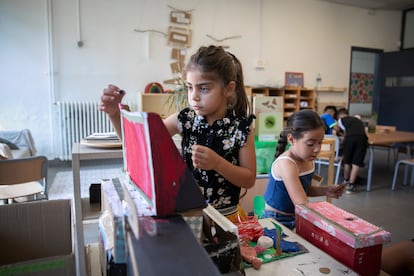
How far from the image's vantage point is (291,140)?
1.42 metres

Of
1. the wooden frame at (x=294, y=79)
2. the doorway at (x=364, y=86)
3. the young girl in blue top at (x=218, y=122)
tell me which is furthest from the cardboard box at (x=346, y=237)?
the doorway at (x=364, y=86)

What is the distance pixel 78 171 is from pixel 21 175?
1.03 m

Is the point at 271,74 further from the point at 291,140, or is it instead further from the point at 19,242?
the point at 19,242

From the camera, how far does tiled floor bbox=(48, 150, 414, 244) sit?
2791 millimetres

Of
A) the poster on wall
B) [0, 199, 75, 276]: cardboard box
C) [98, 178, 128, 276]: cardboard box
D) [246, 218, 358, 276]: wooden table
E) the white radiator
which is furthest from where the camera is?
the poster on wall

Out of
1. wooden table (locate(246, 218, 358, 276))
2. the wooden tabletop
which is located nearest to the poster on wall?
the wooden tabletop

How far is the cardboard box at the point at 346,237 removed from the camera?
697mm

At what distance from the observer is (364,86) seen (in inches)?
307

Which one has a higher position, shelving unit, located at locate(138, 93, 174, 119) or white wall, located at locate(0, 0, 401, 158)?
white wall, located at locate(0, 0, 401, 158)

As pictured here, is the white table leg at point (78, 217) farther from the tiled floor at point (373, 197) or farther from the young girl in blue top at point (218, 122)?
the tiled floor at point (373, 197)

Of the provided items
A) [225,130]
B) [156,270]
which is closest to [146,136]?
[156,270]

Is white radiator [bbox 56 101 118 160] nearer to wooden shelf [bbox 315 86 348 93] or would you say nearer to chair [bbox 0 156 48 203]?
chair [bbox 0 156 48 203]

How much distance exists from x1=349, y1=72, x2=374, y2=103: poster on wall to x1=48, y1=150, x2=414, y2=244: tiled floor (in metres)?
2.99

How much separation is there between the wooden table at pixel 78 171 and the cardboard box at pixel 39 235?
0.21 meters
